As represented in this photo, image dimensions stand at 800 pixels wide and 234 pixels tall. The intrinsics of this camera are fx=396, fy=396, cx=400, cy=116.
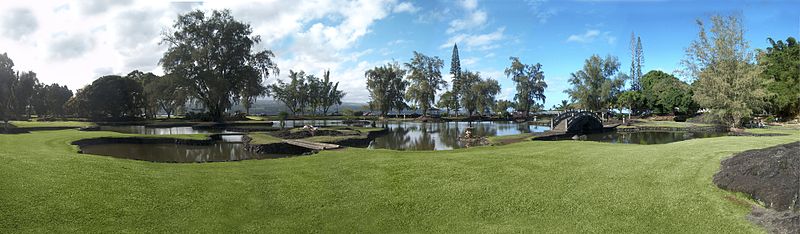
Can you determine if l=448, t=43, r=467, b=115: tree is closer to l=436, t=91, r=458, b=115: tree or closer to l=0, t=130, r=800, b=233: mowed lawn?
l=436, t=91, r=458, b=115: tree

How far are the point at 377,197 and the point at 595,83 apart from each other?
252 ft

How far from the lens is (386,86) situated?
74812mm

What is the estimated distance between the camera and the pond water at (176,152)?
60.6ft

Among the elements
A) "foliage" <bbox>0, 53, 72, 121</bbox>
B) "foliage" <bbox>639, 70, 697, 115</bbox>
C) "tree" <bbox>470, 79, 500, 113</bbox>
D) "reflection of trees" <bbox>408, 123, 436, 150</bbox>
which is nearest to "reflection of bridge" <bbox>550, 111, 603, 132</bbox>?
"reflection of trees" <bbox>408, 123, 436, 150</bbox>

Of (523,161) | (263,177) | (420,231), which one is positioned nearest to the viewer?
(420,231)

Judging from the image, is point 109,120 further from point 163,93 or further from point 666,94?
point 666,94

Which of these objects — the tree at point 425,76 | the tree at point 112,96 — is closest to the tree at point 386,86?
the tree at point 425,76

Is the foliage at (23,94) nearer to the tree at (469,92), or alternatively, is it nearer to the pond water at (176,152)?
the pond water at (176,152)

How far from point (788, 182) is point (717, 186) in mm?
1153

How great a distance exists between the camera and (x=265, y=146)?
67.2ft

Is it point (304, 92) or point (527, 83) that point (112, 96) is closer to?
point (304, 92)

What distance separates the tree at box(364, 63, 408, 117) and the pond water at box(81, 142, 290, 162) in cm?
5124

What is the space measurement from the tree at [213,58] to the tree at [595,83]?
186 ft

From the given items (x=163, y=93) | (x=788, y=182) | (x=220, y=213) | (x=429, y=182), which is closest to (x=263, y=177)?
(x=220, y=213)
